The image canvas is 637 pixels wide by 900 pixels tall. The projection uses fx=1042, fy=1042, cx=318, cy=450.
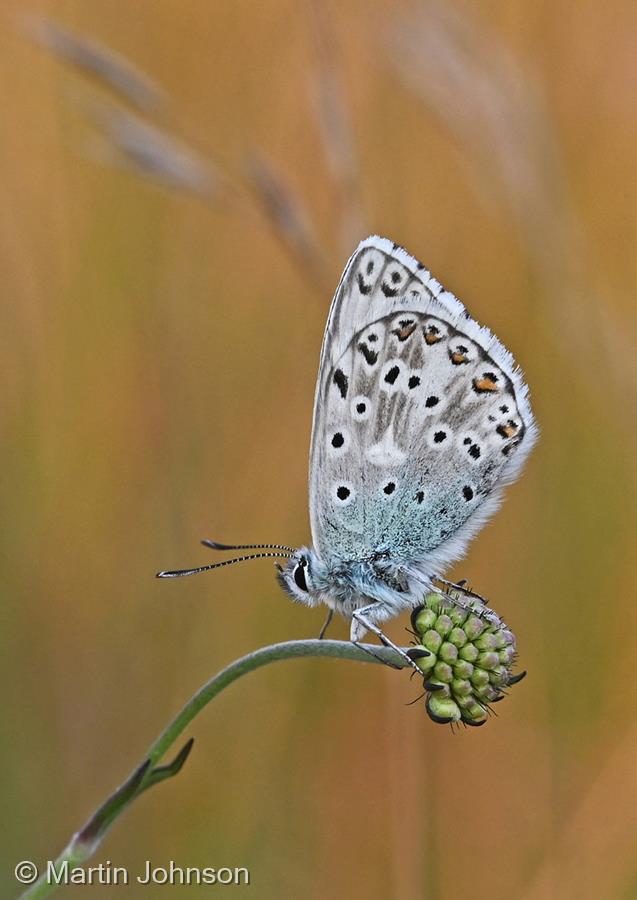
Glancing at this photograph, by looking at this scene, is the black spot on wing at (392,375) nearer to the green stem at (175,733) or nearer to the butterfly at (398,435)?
the butterfly at (398,435)

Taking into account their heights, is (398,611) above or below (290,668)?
above

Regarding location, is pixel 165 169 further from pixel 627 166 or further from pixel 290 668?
pixel 627 166

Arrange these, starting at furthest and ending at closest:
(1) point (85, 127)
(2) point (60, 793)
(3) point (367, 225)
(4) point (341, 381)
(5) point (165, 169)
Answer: (1) point (85, 127), (2) point (60, 793), (3) point (367, 225), (5) point (165, 169), (4) point (341, 381)

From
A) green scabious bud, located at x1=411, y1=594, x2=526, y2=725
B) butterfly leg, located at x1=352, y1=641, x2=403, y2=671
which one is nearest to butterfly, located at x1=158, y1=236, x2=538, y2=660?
green scabious bud, located at x1=411, y1=594, x2=526, y2=725

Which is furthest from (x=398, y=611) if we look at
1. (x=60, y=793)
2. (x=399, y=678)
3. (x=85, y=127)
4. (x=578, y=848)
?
(x=85, y=127)

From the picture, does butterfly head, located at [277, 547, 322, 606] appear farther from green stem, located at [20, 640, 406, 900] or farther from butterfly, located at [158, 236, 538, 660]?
green stem, located at [20, 640, 406, 900]

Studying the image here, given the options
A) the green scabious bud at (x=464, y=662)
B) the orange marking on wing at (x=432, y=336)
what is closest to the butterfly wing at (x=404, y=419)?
the orange marking on wing at (x=432, y=336)
